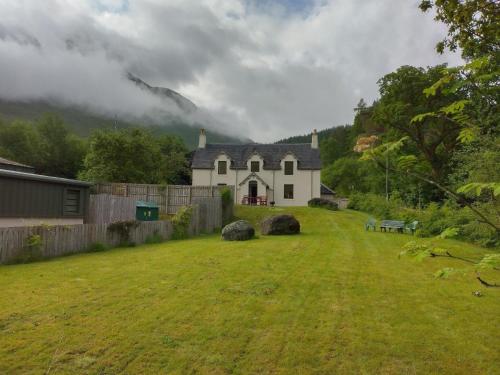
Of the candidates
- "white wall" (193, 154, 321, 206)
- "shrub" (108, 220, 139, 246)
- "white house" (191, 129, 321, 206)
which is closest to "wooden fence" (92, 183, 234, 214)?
"shrub" (108, 220, 139, 246)

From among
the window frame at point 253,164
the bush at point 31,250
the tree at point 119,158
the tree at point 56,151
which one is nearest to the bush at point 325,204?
the window frame at point 253,164

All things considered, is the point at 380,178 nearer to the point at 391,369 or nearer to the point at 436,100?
the point at 436,100

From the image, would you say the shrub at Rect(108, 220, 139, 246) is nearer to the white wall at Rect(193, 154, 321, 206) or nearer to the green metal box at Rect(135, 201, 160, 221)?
the green metal box at Rect(135, 201, 160, 221)

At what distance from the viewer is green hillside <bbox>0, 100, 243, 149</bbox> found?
141250mm

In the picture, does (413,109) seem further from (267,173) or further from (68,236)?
(68,236)

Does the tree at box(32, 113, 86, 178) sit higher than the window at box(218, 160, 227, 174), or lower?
higher

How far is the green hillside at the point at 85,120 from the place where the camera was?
14125 centimetres

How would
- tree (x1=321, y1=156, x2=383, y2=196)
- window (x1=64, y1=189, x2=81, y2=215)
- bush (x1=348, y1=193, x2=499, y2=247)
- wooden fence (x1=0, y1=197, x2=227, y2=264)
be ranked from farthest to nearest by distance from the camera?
tree (x1=321, y1=156, x2=383, y2=196) → window (x1=64, y1=189, x2=81, y2=215) → bush (x1=348, y1=193, x2=499, y2=247) → wooden fence (x1=0, y1=197, x2=227, y2=264)

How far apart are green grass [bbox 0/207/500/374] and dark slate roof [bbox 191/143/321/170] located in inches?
1237

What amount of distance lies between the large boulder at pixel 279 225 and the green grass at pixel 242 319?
27.1 ft

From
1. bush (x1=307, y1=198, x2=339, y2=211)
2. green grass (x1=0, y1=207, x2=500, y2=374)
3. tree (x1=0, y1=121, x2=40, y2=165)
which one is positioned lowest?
green grass (x1=0, y1=207, x2=500, y2=374)

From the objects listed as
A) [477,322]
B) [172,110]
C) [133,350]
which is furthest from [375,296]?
[172,110]

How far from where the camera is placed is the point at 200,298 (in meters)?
8.00

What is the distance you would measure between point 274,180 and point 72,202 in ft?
83.8
